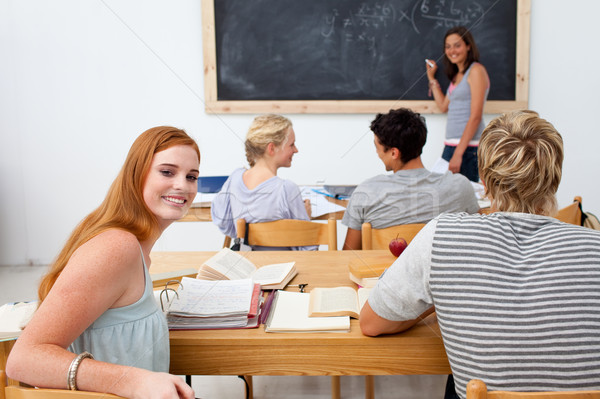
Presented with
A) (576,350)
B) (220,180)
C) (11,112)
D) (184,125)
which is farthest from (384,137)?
(11,112)

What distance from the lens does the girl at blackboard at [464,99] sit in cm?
344

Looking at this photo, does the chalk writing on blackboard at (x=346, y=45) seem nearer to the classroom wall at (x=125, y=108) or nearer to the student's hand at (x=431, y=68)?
the student's hand at (x=431, y=68)

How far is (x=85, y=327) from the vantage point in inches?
34.6

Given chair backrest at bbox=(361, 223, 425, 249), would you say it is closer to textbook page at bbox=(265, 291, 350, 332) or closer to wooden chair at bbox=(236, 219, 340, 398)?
wooden chair at bbox=(236, 219, 340, 398)

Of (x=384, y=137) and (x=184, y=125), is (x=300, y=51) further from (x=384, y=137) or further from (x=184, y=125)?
(x=384, y=137)

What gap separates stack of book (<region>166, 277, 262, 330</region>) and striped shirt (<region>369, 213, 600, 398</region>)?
39 cm

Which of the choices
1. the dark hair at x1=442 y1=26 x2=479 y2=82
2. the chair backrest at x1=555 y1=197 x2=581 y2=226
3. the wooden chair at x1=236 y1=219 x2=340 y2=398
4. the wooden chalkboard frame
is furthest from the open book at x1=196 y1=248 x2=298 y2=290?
the dark hair at x1=442 y1=26 x2=479 y2=82

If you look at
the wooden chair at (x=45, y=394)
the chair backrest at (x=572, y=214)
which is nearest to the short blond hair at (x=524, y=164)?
the wooden chair at (x=45, y=394)

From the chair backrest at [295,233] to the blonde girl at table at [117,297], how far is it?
0.76 meters

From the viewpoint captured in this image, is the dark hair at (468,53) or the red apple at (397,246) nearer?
the red apple at (397,246)

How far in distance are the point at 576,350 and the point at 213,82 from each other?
3.29 m

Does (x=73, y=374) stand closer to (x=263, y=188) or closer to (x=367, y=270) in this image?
(x=367, y=270)

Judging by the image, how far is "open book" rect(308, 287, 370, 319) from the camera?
44.2 inches

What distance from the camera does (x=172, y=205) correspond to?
1079 mm
